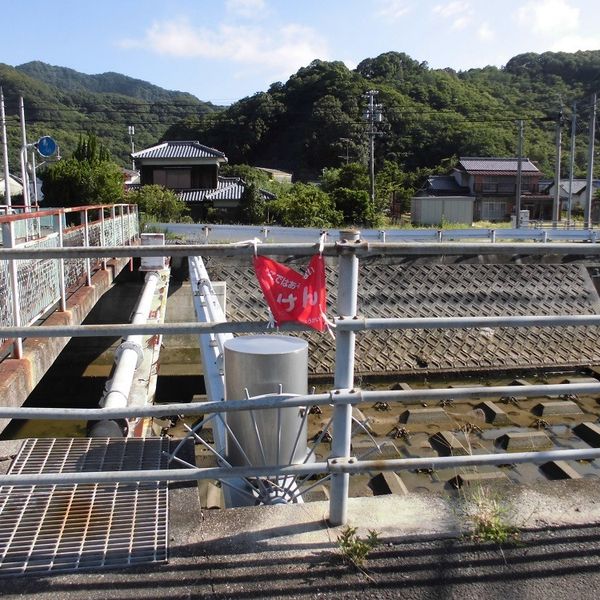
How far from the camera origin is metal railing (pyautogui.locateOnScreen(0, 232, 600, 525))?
212cm

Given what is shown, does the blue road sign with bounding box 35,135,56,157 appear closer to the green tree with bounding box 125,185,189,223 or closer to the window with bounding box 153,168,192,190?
the green tree with bounding box 125,185,189,223

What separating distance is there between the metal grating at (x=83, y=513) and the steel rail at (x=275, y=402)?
49 cm

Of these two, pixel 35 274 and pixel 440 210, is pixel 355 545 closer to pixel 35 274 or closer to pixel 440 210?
pixel 35 274

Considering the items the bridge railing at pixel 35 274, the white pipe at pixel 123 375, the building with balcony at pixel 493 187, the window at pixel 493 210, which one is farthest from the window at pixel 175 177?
the white pipe at pixel 123 375

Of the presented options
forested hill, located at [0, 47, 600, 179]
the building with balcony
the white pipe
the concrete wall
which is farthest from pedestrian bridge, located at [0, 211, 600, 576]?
forested hill, located at [0, 47, 600, 179]

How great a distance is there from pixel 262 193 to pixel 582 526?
33.0 metres

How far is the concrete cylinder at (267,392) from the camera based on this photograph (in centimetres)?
274

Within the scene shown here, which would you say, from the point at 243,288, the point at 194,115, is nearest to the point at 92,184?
the point at 243,288

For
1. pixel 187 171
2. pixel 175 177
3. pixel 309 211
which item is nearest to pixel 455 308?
pixel 309 211

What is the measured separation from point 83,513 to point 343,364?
1228 mm

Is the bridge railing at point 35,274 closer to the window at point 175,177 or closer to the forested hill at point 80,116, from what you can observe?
the window at point 175,177

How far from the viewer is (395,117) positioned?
192ft

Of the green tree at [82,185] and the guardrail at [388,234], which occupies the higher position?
the green tree at [82,185]

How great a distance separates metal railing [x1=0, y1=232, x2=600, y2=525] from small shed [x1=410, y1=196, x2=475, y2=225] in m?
36.0
